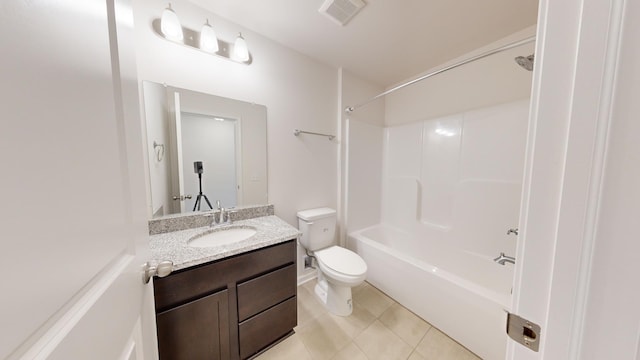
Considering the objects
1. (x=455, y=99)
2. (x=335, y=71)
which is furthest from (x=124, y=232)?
(x=455, y=99)

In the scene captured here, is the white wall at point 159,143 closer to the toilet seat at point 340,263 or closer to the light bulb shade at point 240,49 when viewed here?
the light bulb shade at point 240,49

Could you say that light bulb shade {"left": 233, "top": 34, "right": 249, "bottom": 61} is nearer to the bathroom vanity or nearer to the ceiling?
the ceiling

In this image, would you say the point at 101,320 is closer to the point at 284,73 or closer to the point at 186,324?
the point at 186,324

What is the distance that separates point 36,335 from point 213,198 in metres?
1.33

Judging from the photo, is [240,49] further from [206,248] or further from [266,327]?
[266,327]

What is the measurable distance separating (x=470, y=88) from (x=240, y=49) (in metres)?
2.12

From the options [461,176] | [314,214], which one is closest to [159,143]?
[314,214]

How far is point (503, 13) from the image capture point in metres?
1.38

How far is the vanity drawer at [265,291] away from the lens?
1.14m

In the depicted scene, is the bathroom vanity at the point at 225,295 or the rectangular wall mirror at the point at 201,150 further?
the rectangular wall mirror at the point at 201,150

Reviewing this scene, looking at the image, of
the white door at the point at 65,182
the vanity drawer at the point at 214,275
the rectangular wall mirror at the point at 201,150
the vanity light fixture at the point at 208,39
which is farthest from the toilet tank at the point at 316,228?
the vanity light fixture at the point at 208,39

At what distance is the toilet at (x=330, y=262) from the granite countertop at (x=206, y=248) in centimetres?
43

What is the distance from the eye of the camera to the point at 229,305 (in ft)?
3.54

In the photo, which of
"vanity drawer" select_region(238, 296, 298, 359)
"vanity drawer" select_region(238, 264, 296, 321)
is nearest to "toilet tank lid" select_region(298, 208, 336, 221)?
"vanity drawer" select_region(238, 264, 296, 321)
